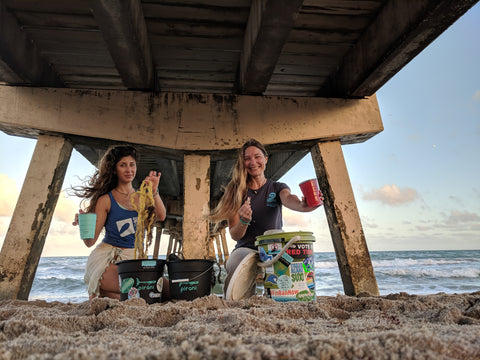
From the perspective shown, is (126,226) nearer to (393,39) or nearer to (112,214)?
(112,214)

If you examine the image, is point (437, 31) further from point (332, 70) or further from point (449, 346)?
point (449, 346)

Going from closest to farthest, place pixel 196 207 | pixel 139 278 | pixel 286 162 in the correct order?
pixel 139 278, pixel 196 207, pixel 286 162

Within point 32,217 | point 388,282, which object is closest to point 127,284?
point 32,217

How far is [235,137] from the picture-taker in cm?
416

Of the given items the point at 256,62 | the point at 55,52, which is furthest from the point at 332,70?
the point at 55,52

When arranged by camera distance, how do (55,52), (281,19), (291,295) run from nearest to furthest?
(291,295) < (281,19) < (55,52)

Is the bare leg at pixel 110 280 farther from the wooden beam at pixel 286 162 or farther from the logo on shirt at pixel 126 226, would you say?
the wooden beam at pixel 286 162

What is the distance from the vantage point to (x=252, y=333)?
120cm

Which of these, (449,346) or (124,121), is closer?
(449,346)

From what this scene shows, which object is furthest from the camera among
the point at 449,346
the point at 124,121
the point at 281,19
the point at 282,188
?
the point at 124,121

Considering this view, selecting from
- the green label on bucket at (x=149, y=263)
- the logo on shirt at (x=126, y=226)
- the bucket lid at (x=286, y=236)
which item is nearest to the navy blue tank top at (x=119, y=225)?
the logo on shirt at (x=126, y=226)

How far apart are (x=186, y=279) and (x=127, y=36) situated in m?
2.21

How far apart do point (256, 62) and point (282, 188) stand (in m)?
1.34

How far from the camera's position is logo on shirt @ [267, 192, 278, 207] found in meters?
3.21
